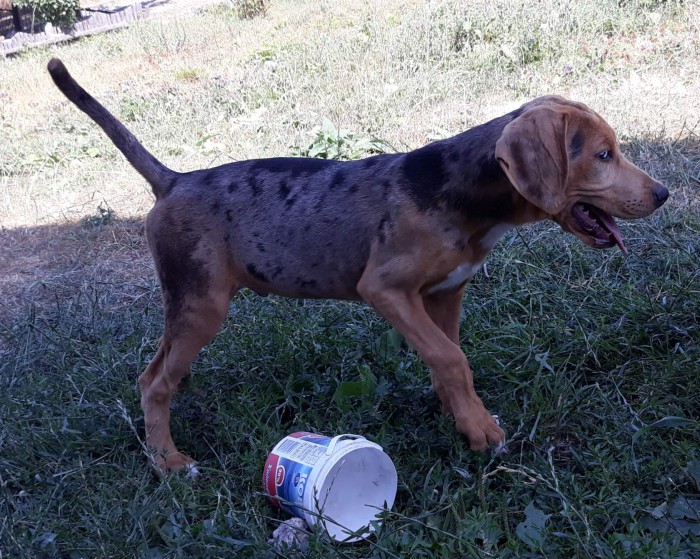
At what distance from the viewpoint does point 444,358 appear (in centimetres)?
346

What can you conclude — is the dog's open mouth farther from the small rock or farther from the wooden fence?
the wooden fence

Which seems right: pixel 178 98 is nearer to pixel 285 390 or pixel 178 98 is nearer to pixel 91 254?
pixel 91 254

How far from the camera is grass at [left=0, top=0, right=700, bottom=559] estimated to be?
10.2 feet

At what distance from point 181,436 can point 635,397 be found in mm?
2304

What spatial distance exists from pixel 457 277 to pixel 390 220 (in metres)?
0.42

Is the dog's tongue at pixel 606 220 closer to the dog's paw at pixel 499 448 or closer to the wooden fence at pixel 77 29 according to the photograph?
the dog's paw at pixel 499 448

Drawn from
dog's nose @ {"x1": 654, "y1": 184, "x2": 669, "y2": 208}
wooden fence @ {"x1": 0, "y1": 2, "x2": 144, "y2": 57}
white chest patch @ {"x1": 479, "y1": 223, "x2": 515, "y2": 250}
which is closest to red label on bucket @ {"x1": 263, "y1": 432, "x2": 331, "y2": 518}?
white chest patch @ {"x1": 479, "y1": 223, "x2": 515, "y2": 250}

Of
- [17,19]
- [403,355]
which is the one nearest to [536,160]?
[403,355]

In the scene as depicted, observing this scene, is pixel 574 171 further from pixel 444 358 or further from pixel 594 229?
pixel 444 358

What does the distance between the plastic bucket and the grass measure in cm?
12

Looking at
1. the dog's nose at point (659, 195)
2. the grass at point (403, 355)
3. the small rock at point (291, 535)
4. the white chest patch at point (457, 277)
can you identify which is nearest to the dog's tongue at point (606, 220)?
the dog's nose at point (659, 195)

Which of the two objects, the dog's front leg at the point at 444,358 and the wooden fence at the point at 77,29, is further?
the wooden fence at the point at 77,29

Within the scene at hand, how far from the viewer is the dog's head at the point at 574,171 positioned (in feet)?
10.5

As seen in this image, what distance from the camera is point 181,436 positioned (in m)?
4.07
